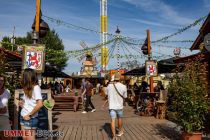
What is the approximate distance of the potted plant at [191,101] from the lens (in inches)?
293

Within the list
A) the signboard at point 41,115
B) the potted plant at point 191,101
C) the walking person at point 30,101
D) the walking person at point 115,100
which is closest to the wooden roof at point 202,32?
the potted plant at point 191,101

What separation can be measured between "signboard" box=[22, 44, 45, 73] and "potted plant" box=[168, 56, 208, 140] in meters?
3.34

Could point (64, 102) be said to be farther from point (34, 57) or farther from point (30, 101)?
point (30, 101)

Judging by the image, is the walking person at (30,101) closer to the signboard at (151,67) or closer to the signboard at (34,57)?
the signboard at (34,57)

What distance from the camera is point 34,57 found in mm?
7590

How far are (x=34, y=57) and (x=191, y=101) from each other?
3.83 m

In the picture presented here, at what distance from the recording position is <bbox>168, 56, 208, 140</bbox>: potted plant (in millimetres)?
7430

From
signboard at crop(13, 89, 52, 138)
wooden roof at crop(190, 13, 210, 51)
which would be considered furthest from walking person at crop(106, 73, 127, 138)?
wooden roof at crop(190, 13, 210, 51)

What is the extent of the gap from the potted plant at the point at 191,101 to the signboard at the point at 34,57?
3.34 metres

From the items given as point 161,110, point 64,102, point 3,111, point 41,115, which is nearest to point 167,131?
point 161,110

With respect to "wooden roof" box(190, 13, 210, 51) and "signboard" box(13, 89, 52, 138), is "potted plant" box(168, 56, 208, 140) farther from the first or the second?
"wooden roof" box(190, 13, 210, 51)

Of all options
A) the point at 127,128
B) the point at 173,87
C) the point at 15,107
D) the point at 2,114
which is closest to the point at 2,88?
the point at 2,114

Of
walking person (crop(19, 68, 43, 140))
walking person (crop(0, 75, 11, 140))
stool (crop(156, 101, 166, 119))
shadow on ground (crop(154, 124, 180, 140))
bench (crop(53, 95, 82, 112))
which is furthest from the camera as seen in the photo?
bench (crop(53, 95, 82, 112))

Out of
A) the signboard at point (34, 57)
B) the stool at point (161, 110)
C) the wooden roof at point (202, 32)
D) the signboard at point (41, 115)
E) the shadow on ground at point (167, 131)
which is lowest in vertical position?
the shadow on ground at point (167, 131)
